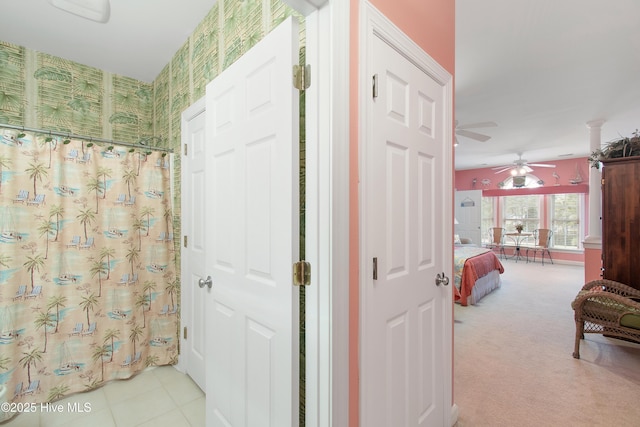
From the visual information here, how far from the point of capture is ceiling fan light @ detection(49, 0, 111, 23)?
1561 mm

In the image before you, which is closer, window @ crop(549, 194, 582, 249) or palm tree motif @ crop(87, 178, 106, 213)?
palm tree motif @ crop(87, 178, 106, 213)

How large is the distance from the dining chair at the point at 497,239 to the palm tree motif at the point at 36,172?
918 cm

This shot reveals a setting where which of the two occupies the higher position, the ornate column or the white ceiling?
the white ceiling

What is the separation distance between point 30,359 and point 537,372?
393 cm

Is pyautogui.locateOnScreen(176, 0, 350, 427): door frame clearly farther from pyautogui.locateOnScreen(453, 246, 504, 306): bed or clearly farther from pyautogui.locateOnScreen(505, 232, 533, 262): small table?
pyautogui.locateOnScreen(505, 232, 533, 262): small table

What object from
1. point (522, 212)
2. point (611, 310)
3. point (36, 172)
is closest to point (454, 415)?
point (611, 310)

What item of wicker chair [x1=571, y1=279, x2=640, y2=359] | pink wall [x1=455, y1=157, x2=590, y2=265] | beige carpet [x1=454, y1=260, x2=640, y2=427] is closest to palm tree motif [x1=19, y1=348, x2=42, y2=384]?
beige carpet [x1=454, y1=260, x2=640, y2=427]

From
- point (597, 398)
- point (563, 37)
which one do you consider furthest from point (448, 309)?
point (563, 37)

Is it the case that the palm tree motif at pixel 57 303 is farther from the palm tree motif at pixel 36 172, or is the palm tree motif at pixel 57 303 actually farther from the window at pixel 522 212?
the window at pixel 522 212

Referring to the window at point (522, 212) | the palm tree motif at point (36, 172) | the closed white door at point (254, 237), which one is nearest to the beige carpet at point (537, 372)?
the closed white door at point (254, 237)

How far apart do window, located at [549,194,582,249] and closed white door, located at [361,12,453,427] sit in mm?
7703

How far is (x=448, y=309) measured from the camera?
1654 mm

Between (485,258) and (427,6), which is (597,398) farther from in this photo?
(427,6)

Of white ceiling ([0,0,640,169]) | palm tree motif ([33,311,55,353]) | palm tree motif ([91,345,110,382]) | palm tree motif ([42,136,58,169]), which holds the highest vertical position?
white ceiling ([0,0,640,169])
